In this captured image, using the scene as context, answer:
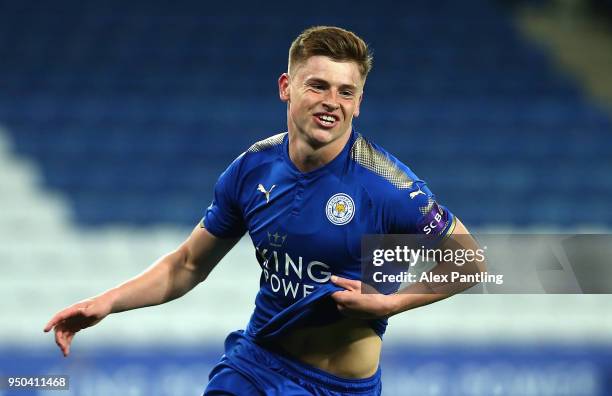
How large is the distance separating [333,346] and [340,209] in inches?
18.4

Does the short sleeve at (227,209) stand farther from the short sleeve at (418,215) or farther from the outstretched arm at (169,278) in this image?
the short sleeve at (418,215)

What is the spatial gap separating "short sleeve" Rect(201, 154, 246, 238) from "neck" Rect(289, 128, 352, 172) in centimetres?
23

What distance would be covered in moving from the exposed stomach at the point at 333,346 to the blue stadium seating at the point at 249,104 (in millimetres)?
5118

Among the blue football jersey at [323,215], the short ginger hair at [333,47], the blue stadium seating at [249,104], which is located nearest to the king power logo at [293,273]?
the blue football jersey at [323,215]

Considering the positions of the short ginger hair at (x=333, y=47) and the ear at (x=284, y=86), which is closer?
the short ginger hair at (x=333, y=47)

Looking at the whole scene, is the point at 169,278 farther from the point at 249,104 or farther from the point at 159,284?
the point at 249,104

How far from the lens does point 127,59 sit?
9.45 meters

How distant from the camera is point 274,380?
3320mm

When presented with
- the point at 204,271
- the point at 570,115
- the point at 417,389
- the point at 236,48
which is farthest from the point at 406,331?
the point at 204,271

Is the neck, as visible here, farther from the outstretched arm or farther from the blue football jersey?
the outstretched arm

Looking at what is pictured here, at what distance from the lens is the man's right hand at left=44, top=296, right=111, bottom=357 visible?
3340 mm

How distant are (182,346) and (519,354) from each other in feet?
8.34

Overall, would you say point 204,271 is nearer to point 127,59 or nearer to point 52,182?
point 52,182

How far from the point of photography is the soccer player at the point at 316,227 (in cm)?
323
